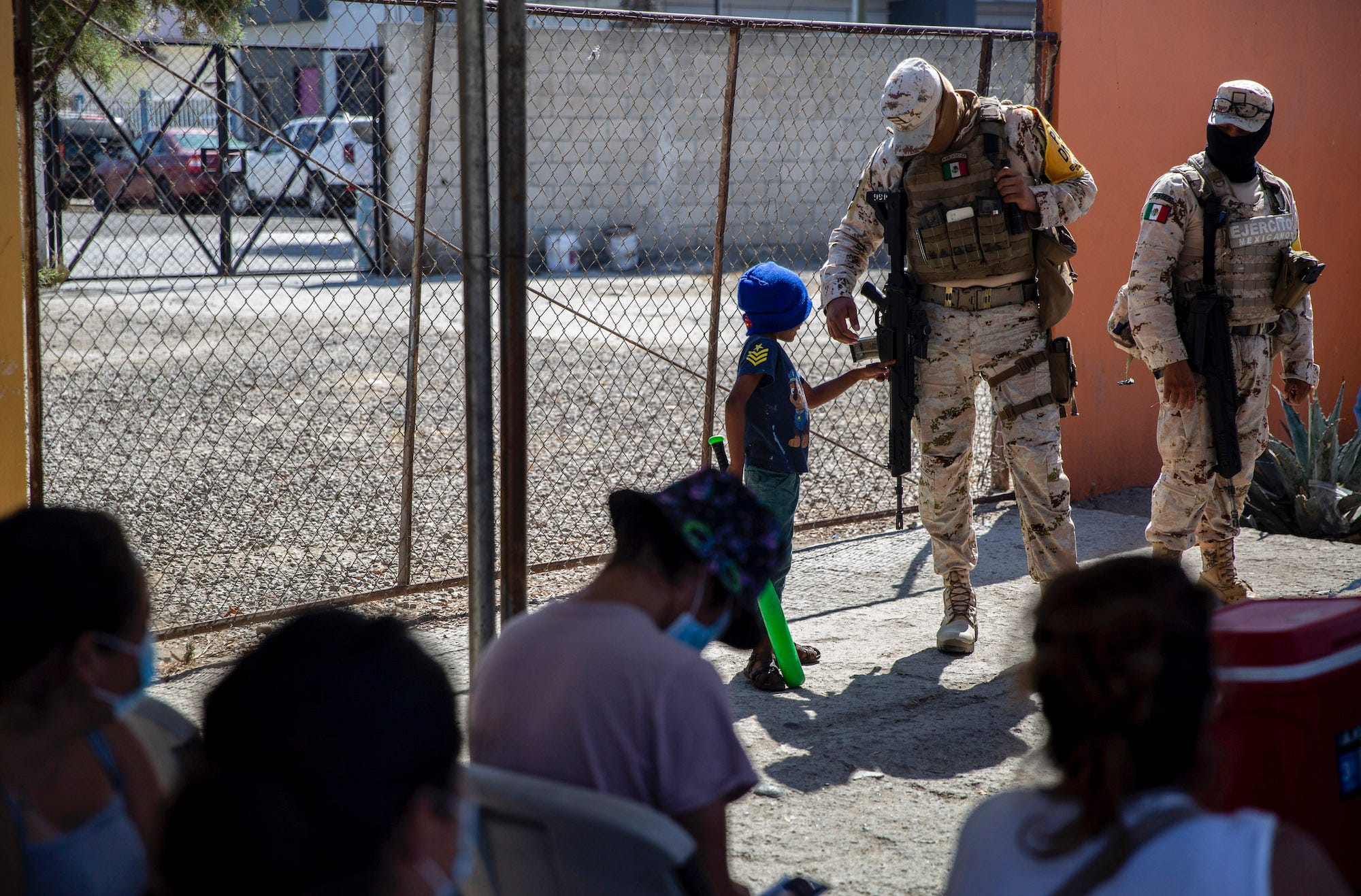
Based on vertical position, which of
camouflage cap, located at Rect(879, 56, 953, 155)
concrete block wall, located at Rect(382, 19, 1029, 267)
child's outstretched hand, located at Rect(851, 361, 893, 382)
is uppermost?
concrete block wall, located at Rect(382, 19, 1029, 267)

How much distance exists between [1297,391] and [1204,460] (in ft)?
1.45

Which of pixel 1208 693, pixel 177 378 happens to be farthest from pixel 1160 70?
pixel 177 378

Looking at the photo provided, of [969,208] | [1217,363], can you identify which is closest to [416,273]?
[969,208]

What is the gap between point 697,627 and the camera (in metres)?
1.84

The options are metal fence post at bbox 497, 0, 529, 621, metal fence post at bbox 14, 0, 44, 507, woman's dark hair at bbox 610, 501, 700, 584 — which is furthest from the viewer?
metal fence post at bbox 14, 0, 44, 507

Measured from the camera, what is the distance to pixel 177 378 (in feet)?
30.8

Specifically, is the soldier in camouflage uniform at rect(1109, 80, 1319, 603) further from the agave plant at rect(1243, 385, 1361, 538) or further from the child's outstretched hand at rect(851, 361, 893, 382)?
the agave plant at rect(1243, 385, 1361, 538)

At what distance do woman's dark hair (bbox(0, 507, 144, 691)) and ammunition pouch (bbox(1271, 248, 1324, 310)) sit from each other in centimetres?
397

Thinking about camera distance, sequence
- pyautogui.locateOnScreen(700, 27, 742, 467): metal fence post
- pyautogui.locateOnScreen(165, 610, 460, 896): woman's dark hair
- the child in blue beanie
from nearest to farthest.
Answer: pyautogui.locateOnScreen(165, 610, 460, 896): woman's dark hair
the child in blue beanie
pyautogui.locateOnScreen(700, 27, 742, 467): metal fence post

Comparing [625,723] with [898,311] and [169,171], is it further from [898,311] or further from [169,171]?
[169,171]

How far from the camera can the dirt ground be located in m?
2.85

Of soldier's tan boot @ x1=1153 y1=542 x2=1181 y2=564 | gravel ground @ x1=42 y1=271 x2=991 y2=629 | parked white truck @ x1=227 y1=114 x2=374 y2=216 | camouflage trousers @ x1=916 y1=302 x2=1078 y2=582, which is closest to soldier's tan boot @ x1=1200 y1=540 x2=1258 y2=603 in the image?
soldier's tan boot @ x1=1153 y1=542 x2=1181 y2=564

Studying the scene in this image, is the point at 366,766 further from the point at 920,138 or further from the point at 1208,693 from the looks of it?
the point at 920,138

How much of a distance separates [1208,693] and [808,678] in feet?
8.79
